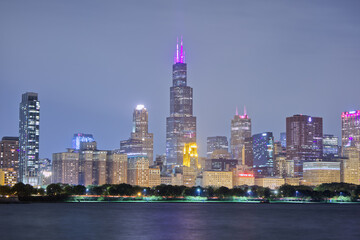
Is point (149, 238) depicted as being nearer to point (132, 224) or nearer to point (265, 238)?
point (265, 238)

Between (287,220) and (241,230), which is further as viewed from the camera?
(287,220)

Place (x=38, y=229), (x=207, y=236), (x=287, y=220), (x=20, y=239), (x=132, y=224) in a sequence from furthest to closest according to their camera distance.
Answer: (x=287, y=220) < (x=132, y=224) < (x=38, y=229) < (x=207, y=236) < (x=20, y=239)

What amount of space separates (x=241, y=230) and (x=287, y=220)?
28648 mm

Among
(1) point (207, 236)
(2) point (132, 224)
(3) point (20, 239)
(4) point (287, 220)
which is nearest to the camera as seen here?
(3) point (20, 239)

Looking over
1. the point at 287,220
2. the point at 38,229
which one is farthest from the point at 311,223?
the point at 38,229

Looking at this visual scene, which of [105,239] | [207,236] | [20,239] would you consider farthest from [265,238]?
[20,239]

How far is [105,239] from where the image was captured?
100062 millimetres

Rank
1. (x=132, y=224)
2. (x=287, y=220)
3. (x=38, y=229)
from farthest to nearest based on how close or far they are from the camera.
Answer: (x=287, y=220), (x=132, y=224), (x=38, y=229)

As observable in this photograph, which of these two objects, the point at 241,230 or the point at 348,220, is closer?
the point at 241,230

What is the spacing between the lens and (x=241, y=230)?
11775 cm

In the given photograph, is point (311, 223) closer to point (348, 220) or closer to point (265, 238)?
point (348, 220)

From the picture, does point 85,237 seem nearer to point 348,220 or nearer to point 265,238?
point 265,238

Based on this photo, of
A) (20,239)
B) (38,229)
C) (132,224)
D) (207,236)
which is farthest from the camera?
(132,224)

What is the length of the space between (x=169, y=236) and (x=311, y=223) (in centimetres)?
4201
